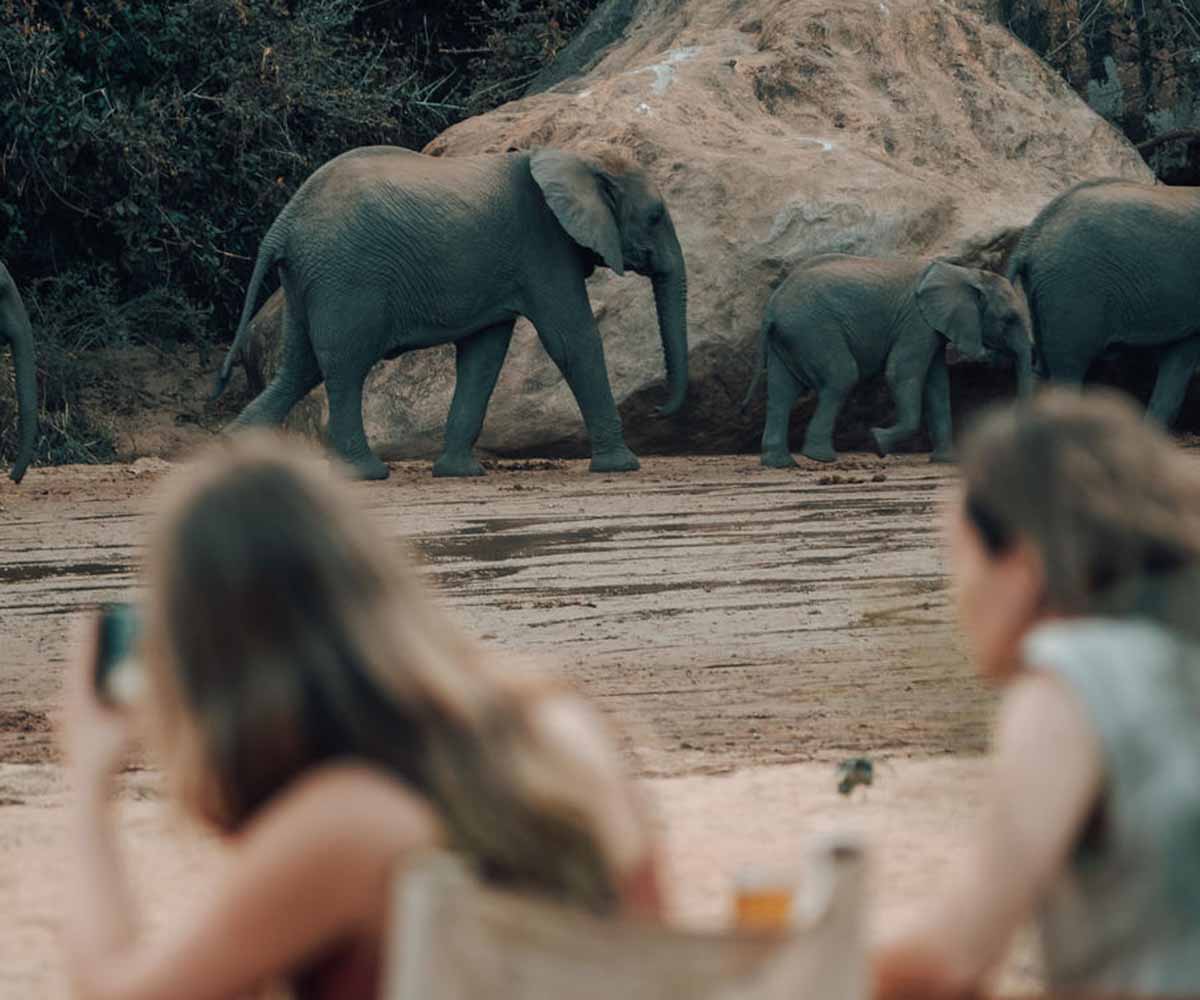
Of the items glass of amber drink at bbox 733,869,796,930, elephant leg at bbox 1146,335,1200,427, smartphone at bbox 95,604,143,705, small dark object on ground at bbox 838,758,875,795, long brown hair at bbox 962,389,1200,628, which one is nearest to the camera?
long brown hair at bbox 962,389,1200,628

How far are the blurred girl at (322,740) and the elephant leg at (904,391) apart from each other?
14175mm

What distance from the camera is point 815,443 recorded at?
1631cm

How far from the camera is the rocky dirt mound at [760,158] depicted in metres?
17.5

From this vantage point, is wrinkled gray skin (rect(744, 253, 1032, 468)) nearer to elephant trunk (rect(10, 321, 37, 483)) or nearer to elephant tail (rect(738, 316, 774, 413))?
elephant tail (rect(738, 316, 774, 413))

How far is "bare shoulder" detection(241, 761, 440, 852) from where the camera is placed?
7.06 ft

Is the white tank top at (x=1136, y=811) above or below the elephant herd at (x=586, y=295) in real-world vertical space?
above

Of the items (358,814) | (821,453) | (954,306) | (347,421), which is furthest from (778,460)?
(358,814)

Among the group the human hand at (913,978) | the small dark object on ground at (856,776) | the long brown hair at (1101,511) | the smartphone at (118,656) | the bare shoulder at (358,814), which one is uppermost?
the long brown hair at (1101,511)

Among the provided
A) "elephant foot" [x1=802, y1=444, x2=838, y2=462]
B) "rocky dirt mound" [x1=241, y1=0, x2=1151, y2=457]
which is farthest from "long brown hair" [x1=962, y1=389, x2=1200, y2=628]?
"rocky dirt mound" [x1=241, y1=0, x2=1151, y2=457]

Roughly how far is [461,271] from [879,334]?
10.2 feet

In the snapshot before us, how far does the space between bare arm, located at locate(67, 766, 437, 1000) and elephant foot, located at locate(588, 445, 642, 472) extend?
13393mm

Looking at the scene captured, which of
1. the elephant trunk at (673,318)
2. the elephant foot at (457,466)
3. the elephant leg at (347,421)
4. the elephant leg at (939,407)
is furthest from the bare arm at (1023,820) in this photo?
the elephant leg at (939,407)

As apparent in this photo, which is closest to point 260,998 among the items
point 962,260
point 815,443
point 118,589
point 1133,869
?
point 1133,869

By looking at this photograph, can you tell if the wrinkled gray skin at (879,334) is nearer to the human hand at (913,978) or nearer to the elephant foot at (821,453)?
the elephant foot at (821,453)
